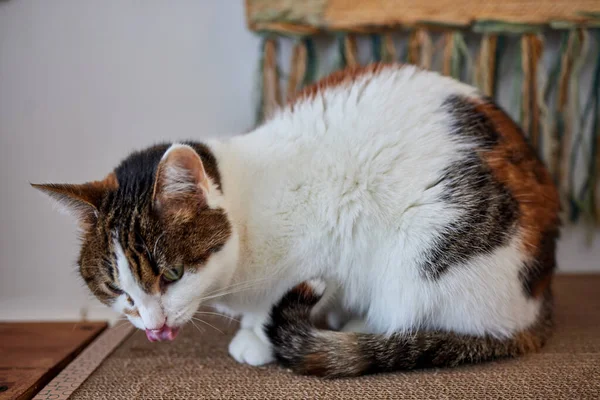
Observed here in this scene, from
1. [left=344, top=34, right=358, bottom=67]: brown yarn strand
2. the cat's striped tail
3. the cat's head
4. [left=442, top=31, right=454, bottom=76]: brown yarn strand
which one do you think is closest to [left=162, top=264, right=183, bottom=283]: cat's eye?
the cat's head

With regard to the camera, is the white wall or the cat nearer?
the cat

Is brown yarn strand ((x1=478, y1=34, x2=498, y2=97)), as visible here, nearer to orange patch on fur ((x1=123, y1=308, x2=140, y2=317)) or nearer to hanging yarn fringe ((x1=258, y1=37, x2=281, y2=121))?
hanging yarn fringe ((x1=258, y1=37, x2=281, y2=121))

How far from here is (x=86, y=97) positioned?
1.60 m

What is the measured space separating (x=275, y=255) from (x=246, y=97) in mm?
780

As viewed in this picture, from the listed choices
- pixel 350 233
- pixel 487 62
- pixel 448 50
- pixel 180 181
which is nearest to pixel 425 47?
pixel 448 50

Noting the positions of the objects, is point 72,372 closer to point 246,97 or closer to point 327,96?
point 327,96

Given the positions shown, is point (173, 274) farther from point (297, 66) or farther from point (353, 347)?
point (297, 66)

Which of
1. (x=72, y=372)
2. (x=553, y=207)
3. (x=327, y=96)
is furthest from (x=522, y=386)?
(x=72, y=372)

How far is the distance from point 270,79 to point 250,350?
88 centimetres

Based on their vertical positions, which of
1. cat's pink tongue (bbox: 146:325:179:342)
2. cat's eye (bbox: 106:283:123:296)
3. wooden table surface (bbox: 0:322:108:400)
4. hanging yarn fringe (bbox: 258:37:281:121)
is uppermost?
hanging yarn fringe (bbox: 258:37:281:121)

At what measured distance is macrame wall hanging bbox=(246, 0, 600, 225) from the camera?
145cm

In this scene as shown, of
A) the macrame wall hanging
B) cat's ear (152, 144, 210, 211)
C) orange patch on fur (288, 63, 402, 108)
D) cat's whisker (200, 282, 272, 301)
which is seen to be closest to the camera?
cat's ear (152, 144, 210, 211)

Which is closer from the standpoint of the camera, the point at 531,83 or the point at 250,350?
the point at 250,350

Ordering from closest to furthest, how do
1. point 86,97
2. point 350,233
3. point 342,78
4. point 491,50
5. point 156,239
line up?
point 156,239
point 350,233
point 342,78
point 491,50
point 86,97
